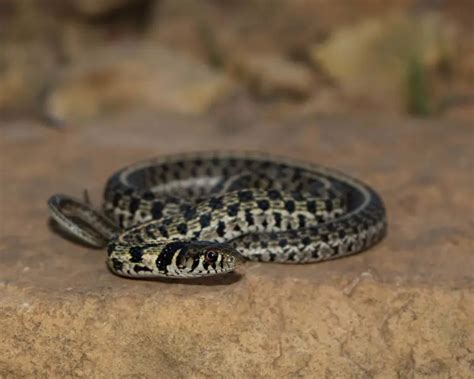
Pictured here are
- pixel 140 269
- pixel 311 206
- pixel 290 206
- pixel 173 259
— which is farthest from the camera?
pixel 311 206

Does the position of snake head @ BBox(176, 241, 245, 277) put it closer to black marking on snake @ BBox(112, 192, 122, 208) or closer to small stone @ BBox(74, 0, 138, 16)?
black marking on snake @ BBox(112, 192, 122, 208)

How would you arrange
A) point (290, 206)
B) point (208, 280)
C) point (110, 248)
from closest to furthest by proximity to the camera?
point (208, 280) < point (110, 248) < point (290, 206)

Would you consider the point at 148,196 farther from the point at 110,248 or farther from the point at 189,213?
the point at 110,248

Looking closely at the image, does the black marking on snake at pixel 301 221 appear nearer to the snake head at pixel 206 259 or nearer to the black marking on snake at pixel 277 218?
the black marking on snake at pixel 277 218

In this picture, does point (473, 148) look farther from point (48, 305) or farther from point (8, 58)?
point (8, 58)

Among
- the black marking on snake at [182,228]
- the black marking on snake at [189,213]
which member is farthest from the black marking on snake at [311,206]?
the black marking on snake at [182,228]

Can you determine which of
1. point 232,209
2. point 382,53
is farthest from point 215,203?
point 382,53
